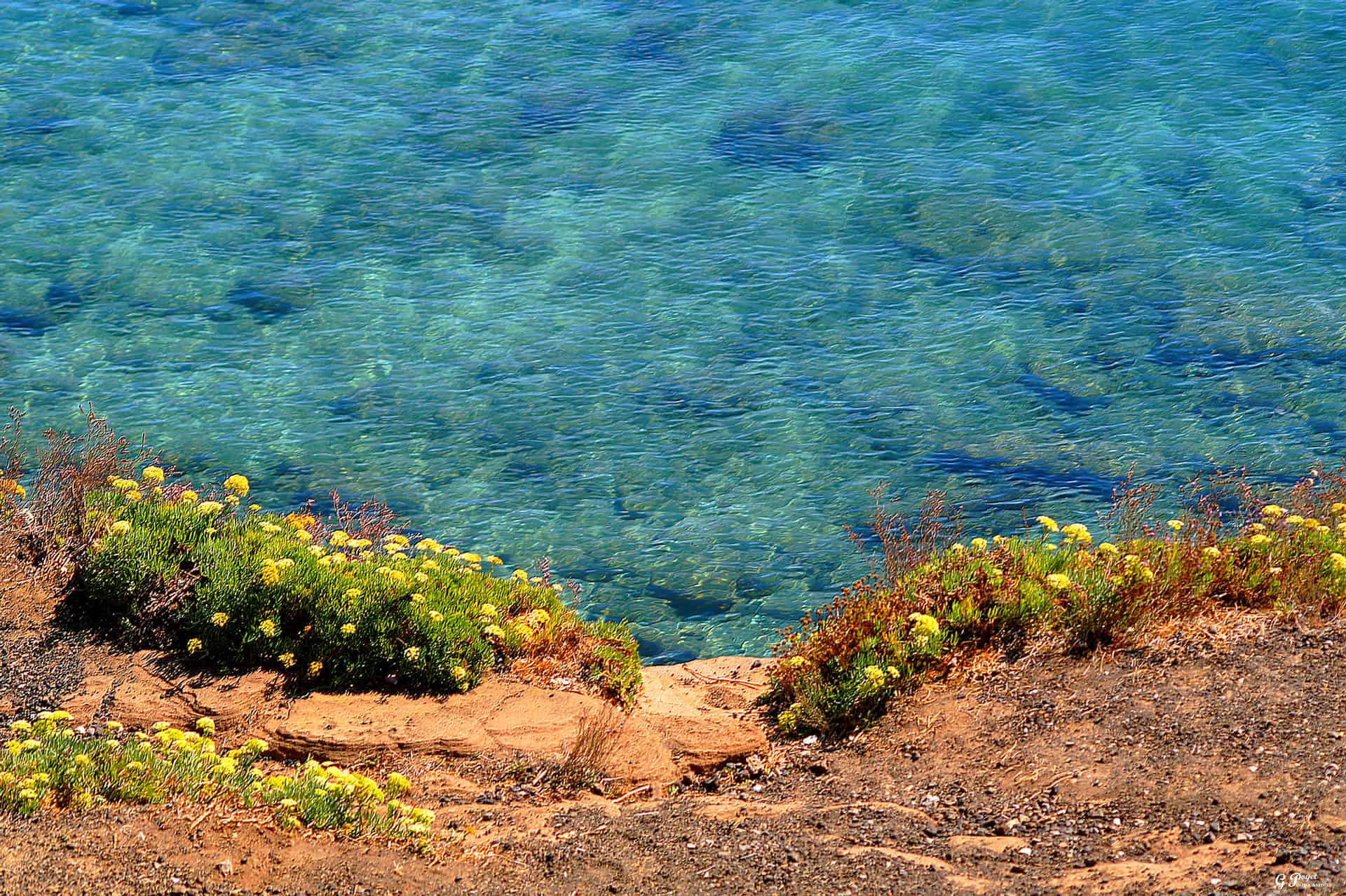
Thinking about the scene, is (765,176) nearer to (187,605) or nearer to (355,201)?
(355,201)

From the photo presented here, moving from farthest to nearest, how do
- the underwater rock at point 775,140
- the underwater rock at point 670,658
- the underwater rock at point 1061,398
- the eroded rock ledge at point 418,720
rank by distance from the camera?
the underwater rock at point 775,140
the underwater rock at point 1061,398
the underwater rock at point 670,658
the eroded rock ledge at point 418,720

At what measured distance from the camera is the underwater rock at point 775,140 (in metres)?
18.9

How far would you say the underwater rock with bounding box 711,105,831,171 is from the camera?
62.0 feet

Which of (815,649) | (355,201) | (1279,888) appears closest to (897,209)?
(355,201)

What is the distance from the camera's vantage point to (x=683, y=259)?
1684cm

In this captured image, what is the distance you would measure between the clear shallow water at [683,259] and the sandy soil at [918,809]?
10.4 ft

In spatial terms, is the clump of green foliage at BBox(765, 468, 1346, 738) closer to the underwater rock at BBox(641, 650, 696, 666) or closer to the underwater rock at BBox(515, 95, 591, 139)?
the underwater rock at BBox(641, 650, 696, 666)

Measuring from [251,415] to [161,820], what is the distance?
8.58 meters

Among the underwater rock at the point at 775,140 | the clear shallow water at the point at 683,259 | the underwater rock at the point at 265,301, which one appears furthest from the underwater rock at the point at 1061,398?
the underwater rock at the point at 265,301

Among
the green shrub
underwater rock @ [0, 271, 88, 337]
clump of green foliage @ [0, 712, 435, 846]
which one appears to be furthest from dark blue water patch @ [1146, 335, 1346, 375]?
underwater rock @ [0, 271, 88, 337]

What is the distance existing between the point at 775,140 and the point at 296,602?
1320 cm

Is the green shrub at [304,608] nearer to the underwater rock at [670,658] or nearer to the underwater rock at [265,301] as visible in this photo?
the underwater rock at [670,658]

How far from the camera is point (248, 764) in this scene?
7.07 m

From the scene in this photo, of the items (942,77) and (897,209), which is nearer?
(897,209)
